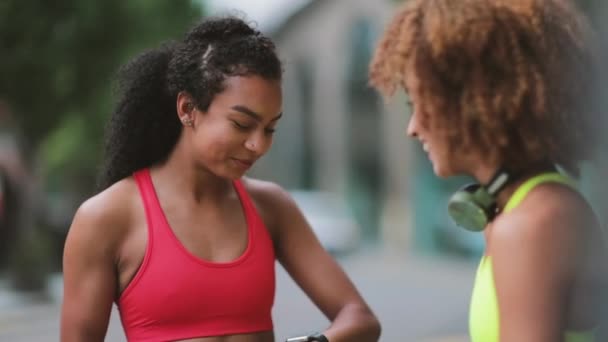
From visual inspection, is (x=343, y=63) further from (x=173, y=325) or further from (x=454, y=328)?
(x=173, y=325)

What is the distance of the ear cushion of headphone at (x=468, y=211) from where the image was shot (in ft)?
5.72

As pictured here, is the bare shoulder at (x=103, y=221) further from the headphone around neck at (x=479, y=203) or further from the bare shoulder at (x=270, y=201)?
the headphone around neck at (x=479, y=203)

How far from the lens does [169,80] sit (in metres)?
2.56

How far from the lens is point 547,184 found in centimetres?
167

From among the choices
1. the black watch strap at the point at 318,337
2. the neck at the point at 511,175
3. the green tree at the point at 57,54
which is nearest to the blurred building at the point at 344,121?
the green tree at the point at 57,54

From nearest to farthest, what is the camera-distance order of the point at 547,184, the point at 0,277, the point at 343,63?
1. the point at 547,184
2. the point at 0,277
3. the point at 343,63

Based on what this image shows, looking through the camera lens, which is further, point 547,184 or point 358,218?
point 358,218

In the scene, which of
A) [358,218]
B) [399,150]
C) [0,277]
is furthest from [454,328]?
[358,218]

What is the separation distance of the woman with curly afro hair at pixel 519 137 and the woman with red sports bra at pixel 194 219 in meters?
0.75

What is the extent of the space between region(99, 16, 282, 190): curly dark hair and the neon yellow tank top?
90 centimetres

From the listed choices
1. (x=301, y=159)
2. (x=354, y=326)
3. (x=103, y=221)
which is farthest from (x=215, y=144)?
(x=301, y=159)

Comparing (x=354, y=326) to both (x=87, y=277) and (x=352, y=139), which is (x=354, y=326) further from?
(x=352, y=139)

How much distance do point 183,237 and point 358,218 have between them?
90.5 feet

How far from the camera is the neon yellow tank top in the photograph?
65.1 inches
